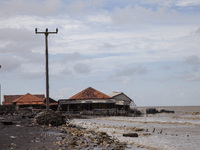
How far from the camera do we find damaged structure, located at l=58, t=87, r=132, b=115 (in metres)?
53.4

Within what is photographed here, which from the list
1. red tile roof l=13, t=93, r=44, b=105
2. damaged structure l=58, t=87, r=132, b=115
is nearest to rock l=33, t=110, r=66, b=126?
damaged structure l=58, t=87, r=132, b=115

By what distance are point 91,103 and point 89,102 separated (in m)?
2.68

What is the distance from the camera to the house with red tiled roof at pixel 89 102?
54.2m

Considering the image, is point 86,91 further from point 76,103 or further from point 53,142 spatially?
point 53,142

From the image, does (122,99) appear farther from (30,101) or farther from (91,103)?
(30,101)

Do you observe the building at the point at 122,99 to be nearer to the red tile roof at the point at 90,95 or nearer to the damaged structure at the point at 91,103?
the damaged structure at the point at 91,103

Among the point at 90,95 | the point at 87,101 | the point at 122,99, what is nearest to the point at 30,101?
the point at 90,95

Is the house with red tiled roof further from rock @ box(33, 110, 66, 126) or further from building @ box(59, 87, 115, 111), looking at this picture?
rock @ box(33, 110, 66, 126)

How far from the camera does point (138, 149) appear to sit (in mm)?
14242

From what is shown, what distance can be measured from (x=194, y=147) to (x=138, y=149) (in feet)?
10.8

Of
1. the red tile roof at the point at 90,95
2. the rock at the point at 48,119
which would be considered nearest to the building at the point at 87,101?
Answer: the red tile roof at the point at 90,95

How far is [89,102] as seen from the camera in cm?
5391

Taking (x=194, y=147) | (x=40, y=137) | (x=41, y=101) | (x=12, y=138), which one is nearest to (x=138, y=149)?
(x=194, y=147)

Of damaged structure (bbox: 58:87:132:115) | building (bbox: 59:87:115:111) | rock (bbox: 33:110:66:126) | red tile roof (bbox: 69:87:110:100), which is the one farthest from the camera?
red tile roof (bbox: 69:87:110:100)
